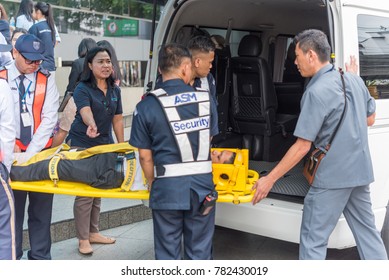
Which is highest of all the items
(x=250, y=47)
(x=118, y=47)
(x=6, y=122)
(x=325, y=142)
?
(x=118, y=47)

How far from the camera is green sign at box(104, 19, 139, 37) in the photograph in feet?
34.8

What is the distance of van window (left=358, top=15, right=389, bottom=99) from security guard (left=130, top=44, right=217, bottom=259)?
123cm

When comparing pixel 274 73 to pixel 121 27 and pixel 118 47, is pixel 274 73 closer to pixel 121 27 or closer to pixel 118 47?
pixel 118 47

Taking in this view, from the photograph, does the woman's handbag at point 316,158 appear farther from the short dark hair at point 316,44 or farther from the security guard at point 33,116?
the security guard at point 33,116

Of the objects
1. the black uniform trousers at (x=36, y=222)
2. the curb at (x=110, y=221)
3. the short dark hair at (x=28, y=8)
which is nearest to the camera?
the black uniform trousers at (x=36, y=222)

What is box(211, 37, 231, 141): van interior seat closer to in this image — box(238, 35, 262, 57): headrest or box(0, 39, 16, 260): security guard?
box(238, 35, 262, 57): headrest

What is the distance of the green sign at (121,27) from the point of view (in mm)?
10609

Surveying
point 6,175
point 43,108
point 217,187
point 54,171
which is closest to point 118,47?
point 43,108

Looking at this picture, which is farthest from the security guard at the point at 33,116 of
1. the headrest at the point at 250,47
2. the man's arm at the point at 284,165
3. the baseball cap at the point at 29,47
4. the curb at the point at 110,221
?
the headrest at the point at 250,47

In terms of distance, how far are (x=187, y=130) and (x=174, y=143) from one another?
0.36 feet

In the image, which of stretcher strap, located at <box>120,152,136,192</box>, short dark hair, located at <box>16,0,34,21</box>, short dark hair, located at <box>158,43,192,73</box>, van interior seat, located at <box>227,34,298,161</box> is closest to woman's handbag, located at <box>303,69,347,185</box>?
short dark hair, located at <box>158,43,192,73</box>

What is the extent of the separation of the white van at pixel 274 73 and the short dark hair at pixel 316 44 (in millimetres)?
220

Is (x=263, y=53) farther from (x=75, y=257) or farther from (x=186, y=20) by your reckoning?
(x=75, y=257)

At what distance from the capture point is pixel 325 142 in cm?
336
